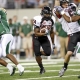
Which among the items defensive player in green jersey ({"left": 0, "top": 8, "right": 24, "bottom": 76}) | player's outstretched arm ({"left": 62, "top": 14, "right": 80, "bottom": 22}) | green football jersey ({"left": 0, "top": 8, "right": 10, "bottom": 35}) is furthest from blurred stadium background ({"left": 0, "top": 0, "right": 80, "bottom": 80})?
green football jersey ({"left": 0, "top": 8, "right": 10, "bottom": 35})

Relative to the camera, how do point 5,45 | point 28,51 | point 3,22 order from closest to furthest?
1. point 5,45
2. point 3,22
3. point 28,51

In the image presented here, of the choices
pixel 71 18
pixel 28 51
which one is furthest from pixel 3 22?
pixel 28 51

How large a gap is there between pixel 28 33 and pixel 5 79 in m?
7.72

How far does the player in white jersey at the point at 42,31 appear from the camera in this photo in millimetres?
8977

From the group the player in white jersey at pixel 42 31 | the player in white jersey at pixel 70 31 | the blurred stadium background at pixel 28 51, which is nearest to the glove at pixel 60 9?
the player in white jersey at pixel 70 31

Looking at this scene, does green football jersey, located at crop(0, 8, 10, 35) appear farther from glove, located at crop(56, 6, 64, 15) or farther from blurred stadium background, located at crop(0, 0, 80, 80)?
glove, located at crop(56, 6, 64, 15)

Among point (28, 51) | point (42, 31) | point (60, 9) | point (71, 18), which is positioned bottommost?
point (28, 51)

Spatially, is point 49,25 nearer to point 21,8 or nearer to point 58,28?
point 58,28

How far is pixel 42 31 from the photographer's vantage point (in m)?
9.07

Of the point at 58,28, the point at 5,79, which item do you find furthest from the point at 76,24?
the point at 58,28

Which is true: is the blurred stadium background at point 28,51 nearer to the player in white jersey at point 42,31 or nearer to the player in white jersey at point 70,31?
the player in white jersey at point 70,31

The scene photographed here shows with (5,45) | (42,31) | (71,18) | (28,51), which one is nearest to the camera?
(71,18)

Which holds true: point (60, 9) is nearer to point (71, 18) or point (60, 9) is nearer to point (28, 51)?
point (71, 18)

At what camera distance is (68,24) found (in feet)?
27.0
